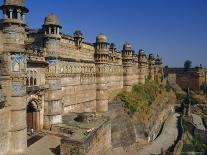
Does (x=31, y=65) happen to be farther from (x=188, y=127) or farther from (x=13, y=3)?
(x=188, y=127)

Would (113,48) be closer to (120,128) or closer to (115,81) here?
(115,81)

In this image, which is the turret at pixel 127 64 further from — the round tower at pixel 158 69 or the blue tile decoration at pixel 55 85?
the round tower at pixel 158 69

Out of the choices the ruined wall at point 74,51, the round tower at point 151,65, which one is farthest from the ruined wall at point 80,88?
the round tower at point 151,65

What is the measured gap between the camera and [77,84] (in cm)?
3036

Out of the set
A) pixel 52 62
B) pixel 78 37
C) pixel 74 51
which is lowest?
pixel 52 62

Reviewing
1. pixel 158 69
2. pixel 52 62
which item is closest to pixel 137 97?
pixel 52 62

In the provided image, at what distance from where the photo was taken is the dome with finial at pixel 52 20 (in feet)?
76.4

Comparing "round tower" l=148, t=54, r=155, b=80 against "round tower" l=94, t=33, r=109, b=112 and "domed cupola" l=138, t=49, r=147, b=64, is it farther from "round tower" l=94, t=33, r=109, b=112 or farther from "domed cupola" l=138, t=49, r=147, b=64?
"round tower" l=94, t=33, r=109, b=112

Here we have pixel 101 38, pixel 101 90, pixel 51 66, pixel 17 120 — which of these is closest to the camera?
pixel 17 120

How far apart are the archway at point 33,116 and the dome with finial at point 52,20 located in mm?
6628

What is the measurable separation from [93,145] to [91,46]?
15929mm

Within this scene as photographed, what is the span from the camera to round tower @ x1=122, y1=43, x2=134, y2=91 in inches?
1797

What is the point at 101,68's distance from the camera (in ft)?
112

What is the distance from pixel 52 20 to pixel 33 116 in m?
8.08
